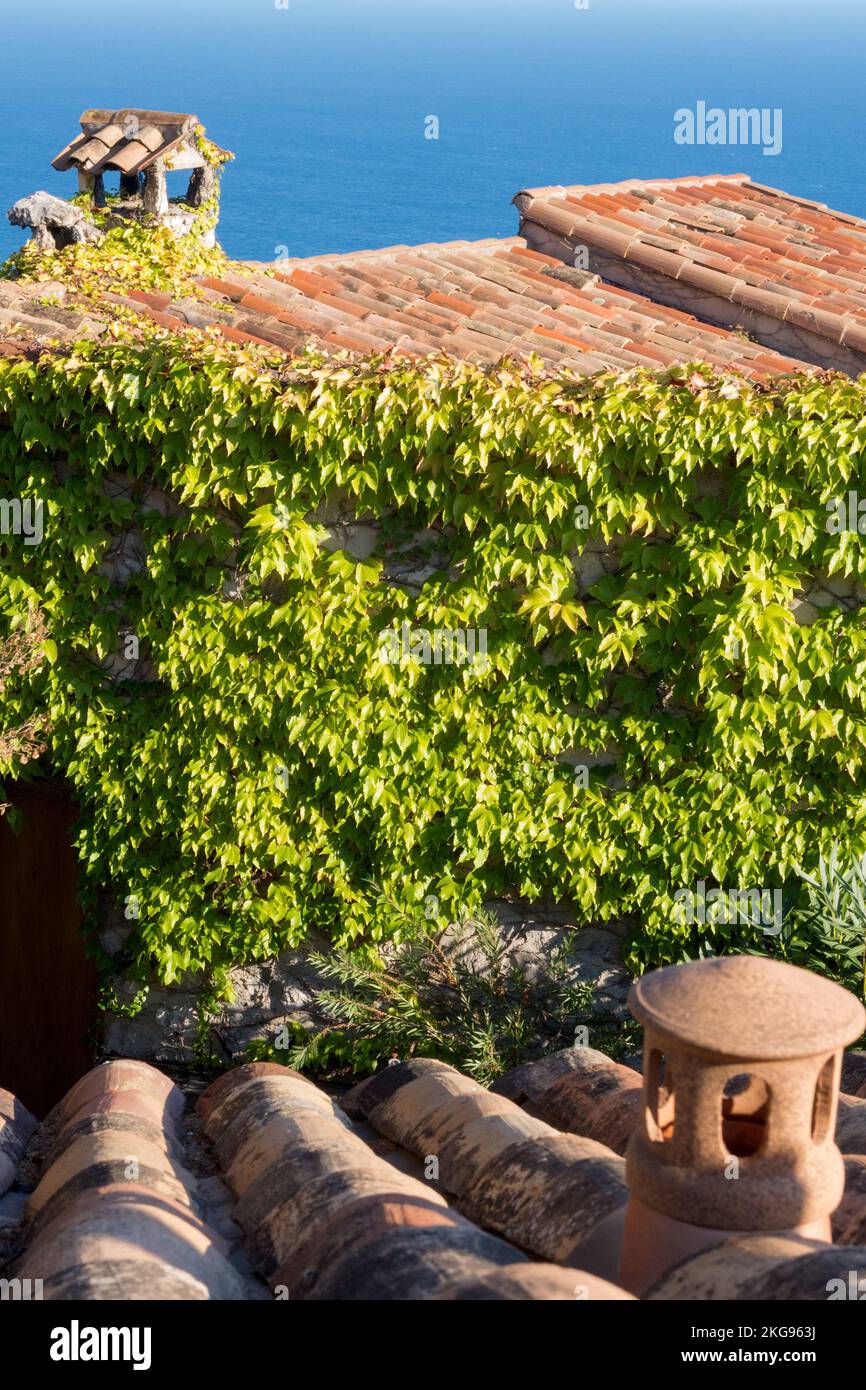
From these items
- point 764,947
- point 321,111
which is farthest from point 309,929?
point 321,111

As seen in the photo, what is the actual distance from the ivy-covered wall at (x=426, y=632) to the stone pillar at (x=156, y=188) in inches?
208

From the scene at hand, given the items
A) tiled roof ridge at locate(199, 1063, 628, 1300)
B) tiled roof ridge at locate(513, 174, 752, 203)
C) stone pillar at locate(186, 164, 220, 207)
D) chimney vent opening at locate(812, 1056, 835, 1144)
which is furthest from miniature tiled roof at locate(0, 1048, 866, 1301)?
stone pillar at locate(186, 164, 220, 207)

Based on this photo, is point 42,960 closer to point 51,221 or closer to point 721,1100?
point 51,221

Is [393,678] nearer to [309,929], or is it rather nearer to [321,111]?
[309,929]

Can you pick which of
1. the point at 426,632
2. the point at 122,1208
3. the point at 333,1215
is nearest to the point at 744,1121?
the point at 333,1215

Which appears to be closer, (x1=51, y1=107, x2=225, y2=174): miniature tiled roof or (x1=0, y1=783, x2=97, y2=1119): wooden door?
(x1=0, y1=783, x2=97, y2=1119): wooden door

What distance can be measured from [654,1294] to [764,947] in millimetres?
4855

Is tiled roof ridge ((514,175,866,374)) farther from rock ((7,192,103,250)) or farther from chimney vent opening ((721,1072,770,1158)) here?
chimney vent opening ((721,1072,770,1158))

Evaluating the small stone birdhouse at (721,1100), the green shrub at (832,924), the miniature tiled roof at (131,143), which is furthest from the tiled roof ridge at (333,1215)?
the miniature tiled roof at (131,143)

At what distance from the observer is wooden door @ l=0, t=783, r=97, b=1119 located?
8906 millimetres

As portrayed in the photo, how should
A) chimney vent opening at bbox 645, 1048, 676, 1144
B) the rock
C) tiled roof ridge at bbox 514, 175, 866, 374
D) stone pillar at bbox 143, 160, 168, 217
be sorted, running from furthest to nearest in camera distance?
stone pillar at bbox 143, 160, 168, 217
the rock
tiled roof ridge at bbox 514, 175, 866, 374
chimney vent opening at bbox 645, 1048, 676, 1144

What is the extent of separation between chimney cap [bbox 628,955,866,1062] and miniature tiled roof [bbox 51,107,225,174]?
1116 cm

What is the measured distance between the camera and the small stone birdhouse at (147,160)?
12.4 metres

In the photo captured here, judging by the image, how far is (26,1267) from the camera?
3334 mm
